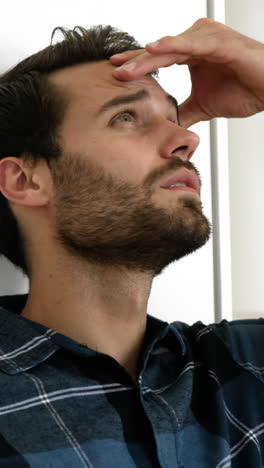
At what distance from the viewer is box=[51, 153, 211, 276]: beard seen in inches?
38.2

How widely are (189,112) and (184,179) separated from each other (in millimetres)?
336

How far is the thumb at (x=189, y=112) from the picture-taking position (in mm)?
1290

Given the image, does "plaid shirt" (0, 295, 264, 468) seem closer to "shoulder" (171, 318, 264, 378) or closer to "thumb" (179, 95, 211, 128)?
"shoulder" (171, 318, 264, 378)

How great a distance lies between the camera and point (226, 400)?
1002 mm

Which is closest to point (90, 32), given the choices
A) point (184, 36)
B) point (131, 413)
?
point (184, 36)

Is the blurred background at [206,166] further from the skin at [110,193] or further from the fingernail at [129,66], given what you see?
the fingernail at [129,66]

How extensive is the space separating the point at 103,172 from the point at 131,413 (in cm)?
40

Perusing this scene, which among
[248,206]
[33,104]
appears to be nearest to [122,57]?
[33,104]

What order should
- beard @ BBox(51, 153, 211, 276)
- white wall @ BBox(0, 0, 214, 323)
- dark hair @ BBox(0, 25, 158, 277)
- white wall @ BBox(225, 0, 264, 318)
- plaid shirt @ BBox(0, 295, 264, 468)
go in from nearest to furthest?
plaid shirt @ BBox(0, 295, 264, 468), beard @ BBox(51, 153, 211, 276), dark hair @ BBox(0, 25, 158, 277), white wall @ BBox(0, 0, 214, 323), white wall @ BBox(225, 0, 264, 318)

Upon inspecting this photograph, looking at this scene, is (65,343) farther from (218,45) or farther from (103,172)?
(218,45)

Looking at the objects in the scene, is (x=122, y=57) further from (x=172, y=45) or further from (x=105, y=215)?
(x=105, y=215)

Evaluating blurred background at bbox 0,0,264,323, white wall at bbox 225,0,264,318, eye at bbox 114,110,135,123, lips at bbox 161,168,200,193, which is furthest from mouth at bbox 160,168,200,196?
white wall at bbox 225,0,264,318

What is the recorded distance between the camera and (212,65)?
48.4 inches

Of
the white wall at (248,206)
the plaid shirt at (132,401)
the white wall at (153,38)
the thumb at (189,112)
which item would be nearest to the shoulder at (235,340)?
the plaid shirt at (132,401)
